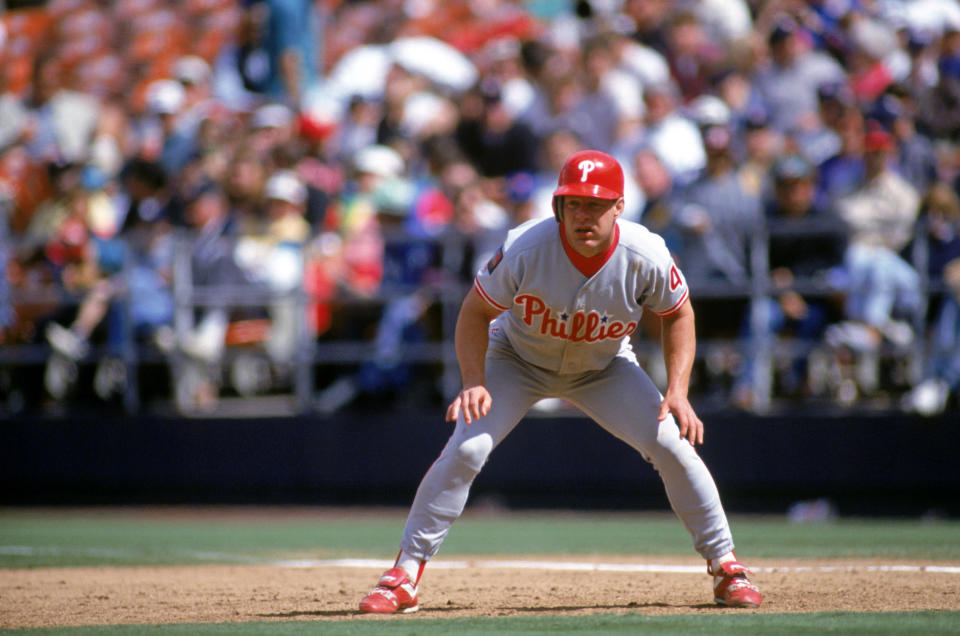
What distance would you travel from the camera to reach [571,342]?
19.1 ft

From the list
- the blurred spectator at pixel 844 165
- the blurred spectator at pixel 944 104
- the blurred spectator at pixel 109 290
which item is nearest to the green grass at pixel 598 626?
the blurred spectator at pixel 844 165

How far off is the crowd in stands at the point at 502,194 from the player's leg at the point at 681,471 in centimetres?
449

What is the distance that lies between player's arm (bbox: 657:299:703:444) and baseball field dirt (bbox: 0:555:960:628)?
81 centimetres

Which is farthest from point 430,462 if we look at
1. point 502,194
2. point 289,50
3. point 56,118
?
point 56,118

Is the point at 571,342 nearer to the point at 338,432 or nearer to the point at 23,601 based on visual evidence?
the point at 23,601

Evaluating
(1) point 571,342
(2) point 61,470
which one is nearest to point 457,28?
(2) point 61,470

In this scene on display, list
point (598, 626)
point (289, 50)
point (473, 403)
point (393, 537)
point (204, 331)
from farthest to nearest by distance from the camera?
point (289, 50) < point (204, 331) < point (393, 537) < point (473, 403) < point (598, 626)

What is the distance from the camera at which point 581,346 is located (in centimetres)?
586

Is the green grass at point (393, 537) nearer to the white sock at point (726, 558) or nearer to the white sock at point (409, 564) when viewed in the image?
the white sock at point (726, 558)

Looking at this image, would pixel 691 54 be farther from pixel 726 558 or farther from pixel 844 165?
pixel 726 558

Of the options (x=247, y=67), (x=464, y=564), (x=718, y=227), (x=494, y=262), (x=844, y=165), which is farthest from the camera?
(x=247, y=67)

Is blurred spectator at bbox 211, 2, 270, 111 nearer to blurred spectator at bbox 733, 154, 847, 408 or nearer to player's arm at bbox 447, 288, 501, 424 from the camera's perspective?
blurred spectator at bbox 733, 154, 847, 408

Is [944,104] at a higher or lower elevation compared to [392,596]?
higher

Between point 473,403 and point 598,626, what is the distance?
3.38 feet
